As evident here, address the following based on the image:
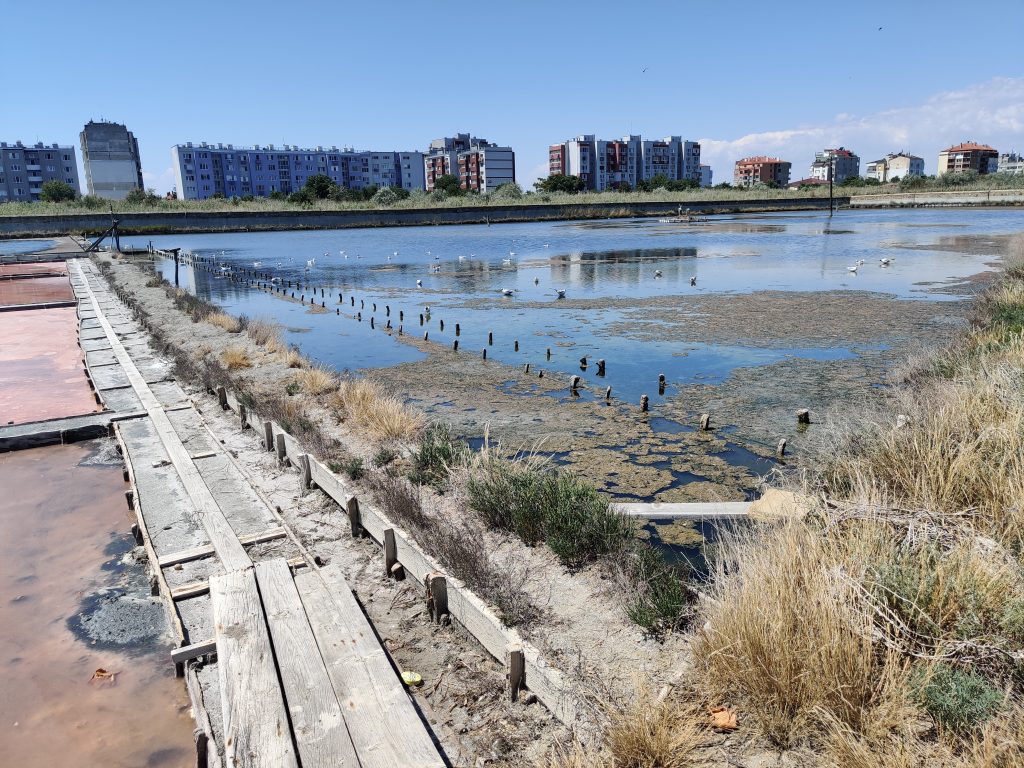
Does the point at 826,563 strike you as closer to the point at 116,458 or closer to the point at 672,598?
the point at 672,598

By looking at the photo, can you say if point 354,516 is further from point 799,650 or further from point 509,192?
point 509,192

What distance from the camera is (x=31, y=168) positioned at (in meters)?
128

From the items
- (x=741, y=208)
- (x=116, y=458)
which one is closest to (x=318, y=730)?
(x=116, y=458)

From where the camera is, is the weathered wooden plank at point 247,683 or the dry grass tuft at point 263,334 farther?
the dry grass tuft at point 263,334

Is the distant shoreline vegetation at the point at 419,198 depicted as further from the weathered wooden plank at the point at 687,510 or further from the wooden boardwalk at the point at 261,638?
the weathered wooden plank at the point at 687,510

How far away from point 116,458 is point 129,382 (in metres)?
3.75

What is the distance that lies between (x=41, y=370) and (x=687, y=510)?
13.2 metres

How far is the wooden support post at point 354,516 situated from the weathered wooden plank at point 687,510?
2.31 m

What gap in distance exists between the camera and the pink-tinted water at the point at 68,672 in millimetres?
4160

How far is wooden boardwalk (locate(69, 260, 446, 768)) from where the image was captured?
11.8 ft

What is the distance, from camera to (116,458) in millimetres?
8914

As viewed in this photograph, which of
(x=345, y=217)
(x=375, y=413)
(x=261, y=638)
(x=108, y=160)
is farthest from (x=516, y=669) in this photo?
(x=108, y=160)

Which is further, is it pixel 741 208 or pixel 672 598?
pixel 741 208

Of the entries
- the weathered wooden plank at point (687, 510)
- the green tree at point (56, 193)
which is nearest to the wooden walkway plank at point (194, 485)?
the weathered wooden plank at point (687, 510)
